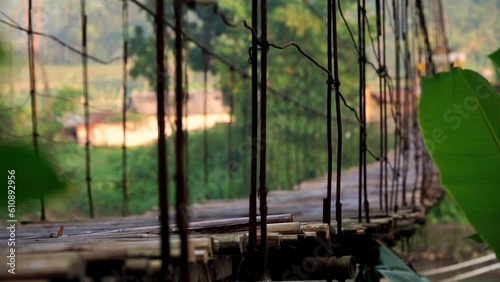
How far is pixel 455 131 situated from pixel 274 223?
0.52 m

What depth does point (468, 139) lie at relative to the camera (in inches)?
73.9

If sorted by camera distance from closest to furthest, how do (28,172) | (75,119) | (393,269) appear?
(28,172)
(393,269)
(75,119)

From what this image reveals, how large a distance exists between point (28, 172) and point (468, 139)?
164 centimetres

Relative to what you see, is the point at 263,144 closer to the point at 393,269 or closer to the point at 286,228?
the point at 286,228

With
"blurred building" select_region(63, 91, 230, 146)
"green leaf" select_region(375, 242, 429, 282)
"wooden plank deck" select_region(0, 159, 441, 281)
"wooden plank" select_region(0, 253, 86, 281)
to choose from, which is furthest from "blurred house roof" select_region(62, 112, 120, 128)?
"wooden plank" select_region(0, 253, 86, 281)

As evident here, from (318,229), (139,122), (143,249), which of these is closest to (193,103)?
(139,122)

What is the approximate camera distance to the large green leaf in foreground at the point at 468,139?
1827 mm

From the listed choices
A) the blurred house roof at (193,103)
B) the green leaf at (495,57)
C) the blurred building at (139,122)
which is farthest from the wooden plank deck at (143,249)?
the blurred building at (139,122)

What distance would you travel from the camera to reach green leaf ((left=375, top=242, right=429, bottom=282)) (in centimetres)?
201

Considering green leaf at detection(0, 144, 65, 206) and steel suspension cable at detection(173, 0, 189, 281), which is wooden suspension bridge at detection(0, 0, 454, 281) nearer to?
steel suspension cable at detection(173, 0, 189, 281)

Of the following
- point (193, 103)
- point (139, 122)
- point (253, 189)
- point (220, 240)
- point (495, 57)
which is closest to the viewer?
point (220, 240)

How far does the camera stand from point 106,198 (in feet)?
68.1

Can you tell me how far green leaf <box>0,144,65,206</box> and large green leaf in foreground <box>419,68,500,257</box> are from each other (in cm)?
158

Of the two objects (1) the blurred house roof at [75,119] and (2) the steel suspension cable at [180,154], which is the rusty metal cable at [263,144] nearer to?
(2) the steel suspension cable at [180,154]
